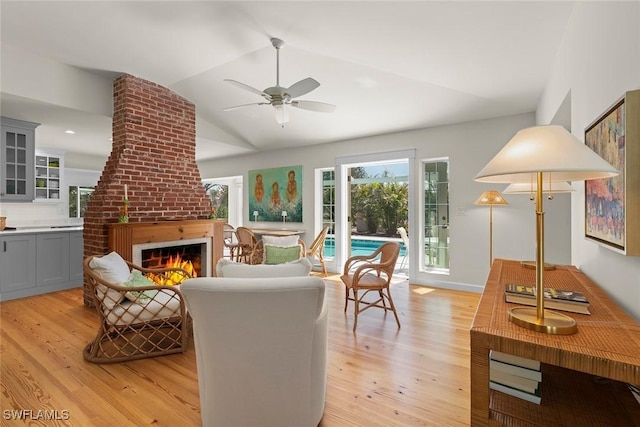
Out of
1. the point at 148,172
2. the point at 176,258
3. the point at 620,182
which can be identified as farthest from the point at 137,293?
the point at 620,182

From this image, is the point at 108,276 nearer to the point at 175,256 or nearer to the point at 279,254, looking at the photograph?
the point at 175,256

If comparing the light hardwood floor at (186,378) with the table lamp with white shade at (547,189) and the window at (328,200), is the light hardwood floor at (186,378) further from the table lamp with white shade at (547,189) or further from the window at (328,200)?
the window at (328,200)

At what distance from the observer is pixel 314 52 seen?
350cm

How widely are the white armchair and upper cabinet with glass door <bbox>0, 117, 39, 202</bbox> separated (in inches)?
188

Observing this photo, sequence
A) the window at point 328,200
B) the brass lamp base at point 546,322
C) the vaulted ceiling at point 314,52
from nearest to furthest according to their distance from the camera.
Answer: the brass lamp base at point 546,322, the vaulted ceiling at point 314,52, the window at point 328,200

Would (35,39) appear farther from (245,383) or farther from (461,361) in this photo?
(461,361)

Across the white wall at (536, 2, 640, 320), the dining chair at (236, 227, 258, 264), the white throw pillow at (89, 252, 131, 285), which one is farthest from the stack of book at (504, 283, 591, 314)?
the dining chair at (236, 227, 258, 264)

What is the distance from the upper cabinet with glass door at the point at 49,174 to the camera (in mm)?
5777

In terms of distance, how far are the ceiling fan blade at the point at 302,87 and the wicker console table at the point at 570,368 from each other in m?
2.45

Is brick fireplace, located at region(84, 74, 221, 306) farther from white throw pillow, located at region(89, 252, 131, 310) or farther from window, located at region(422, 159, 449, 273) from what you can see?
window, located at region(422, 159, 449, 273)

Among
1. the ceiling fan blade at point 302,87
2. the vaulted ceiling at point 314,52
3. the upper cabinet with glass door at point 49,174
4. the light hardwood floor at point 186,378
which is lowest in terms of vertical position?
the light hardwood floor at point 186,378

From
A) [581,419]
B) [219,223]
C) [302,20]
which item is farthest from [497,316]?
[219,223]

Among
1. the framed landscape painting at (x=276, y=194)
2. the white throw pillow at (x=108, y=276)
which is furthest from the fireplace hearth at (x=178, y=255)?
the framed landscape painting at (x=276, y=194)

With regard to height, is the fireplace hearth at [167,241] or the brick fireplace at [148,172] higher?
the brick fireplace at [148,172]
